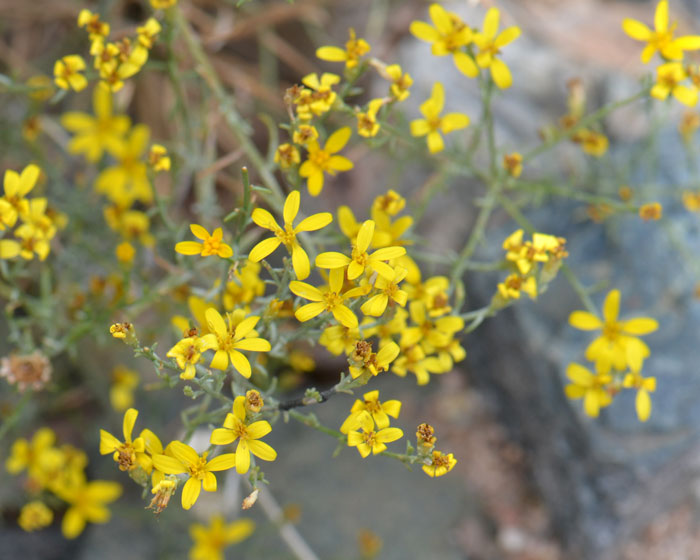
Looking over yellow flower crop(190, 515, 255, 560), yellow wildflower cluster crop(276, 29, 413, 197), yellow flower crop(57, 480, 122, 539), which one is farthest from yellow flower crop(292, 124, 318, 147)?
yellow flower crop(57, 480, 122, 539)

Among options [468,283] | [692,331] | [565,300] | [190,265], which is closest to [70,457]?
[190,265]

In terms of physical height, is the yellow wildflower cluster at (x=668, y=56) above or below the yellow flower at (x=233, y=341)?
above

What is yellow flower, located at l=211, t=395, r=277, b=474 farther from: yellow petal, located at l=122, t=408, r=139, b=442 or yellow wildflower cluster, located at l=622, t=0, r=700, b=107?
yellow wildflower cluster, located at l=622, t=0, r=700, b=107

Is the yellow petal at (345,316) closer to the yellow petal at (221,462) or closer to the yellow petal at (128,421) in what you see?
the yellow petal at (221,462)

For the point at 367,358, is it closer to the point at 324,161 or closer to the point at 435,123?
the point at 324,161

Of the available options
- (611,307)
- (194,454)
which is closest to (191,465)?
(194,454)

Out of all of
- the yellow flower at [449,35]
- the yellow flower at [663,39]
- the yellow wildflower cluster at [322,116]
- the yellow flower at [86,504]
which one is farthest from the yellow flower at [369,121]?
the yellow flower at [86,504]
